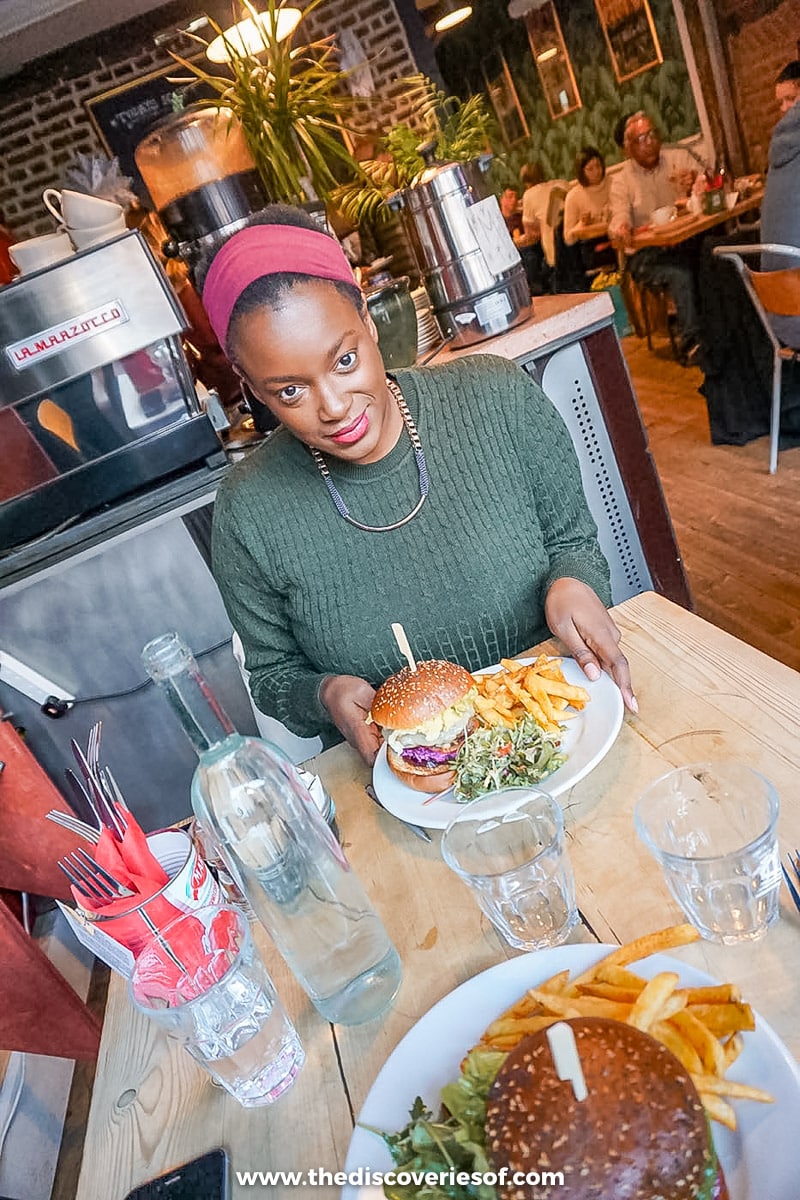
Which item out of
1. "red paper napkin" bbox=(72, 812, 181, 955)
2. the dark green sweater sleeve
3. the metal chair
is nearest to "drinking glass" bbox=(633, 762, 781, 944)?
"red paper napkin" bbox=(72, 812, 181, 955)

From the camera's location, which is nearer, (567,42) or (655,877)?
(655,877)

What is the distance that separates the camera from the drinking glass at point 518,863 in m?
0.83

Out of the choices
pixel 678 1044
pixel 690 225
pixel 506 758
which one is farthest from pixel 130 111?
pixel 678 1044

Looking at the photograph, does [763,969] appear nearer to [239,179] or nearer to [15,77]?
[239,179]

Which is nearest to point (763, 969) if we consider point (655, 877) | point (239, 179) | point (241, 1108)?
point (655, 877)

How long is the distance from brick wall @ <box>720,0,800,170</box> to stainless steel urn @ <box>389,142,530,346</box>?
6004 mm

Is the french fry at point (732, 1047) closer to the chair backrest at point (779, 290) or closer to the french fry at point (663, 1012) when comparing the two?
the french fry at point (663, 1012)

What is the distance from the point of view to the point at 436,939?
2.96 ft

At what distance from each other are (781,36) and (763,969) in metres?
8.11

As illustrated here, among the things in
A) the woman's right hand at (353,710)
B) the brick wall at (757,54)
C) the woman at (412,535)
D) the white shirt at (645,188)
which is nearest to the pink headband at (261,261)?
the woman at (412,535)

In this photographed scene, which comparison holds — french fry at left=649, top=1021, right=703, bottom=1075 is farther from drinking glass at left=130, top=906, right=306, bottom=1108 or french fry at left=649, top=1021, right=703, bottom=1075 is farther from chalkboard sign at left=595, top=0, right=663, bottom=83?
chalkboard sign at left=595, top=0, right=663, bottom=83

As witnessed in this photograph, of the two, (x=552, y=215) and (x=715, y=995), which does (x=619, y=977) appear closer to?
(x=715, y=995)

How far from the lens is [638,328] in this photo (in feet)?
25.0

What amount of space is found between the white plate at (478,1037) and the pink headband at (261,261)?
38.8 inches
